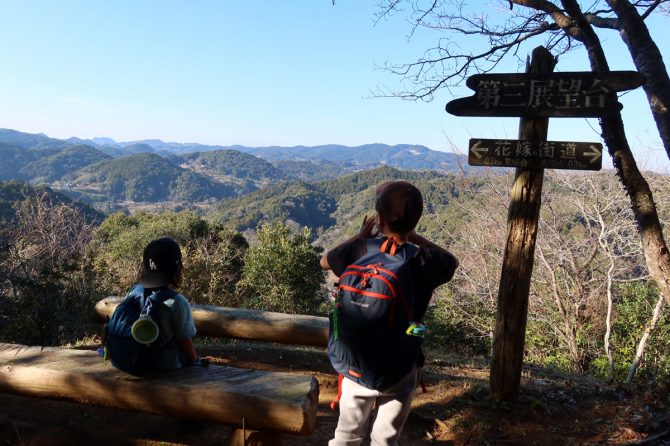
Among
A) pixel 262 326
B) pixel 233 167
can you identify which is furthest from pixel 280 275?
pixel 233 167

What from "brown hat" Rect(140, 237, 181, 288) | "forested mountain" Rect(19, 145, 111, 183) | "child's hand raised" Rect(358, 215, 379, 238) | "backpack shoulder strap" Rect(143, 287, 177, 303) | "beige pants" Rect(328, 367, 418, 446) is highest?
"forested mountain" Rect(19, 145, 111, 183)

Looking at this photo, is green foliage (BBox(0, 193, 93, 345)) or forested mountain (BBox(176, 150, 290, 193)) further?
forested mountain (BBox(176, 150, 290, 193))

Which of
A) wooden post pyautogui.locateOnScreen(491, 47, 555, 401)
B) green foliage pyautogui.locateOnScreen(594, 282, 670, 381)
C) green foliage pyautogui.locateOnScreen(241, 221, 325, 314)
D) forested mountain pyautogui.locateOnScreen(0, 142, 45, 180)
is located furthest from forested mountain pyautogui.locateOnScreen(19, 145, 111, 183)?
wooden post pyautogui.locateOnScreen(491, 47, 555, 401)

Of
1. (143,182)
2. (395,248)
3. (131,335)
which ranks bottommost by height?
(131,335)

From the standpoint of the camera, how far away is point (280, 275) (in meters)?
19.2

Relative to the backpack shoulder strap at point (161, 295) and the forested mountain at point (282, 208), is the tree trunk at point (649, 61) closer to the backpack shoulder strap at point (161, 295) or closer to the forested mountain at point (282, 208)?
the backpack shoulder strap at point (161, 295)

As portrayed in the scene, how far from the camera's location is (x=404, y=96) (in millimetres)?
5543

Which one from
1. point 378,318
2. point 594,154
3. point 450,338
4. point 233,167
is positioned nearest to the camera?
point 378,318

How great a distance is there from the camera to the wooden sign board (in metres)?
3.13

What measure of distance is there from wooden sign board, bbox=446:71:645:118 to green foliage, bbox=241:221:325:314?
16325mm

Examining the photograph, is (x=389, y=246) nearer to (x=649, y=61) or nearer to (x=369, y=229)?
(x=369, y=229)

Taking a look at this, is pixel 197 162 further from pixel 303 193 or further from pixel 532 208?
pixel 532 208

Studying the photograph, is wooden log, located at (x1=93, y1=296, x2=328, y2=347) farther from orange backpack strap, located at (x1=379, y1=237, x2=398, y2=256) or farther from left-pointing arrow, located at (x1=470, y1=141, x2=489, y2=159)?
orange backpack strap, located at (x1=379, y1=237, x2=398, y2=256)

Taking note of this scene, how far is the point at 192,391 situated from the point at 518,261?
97.3 inches
